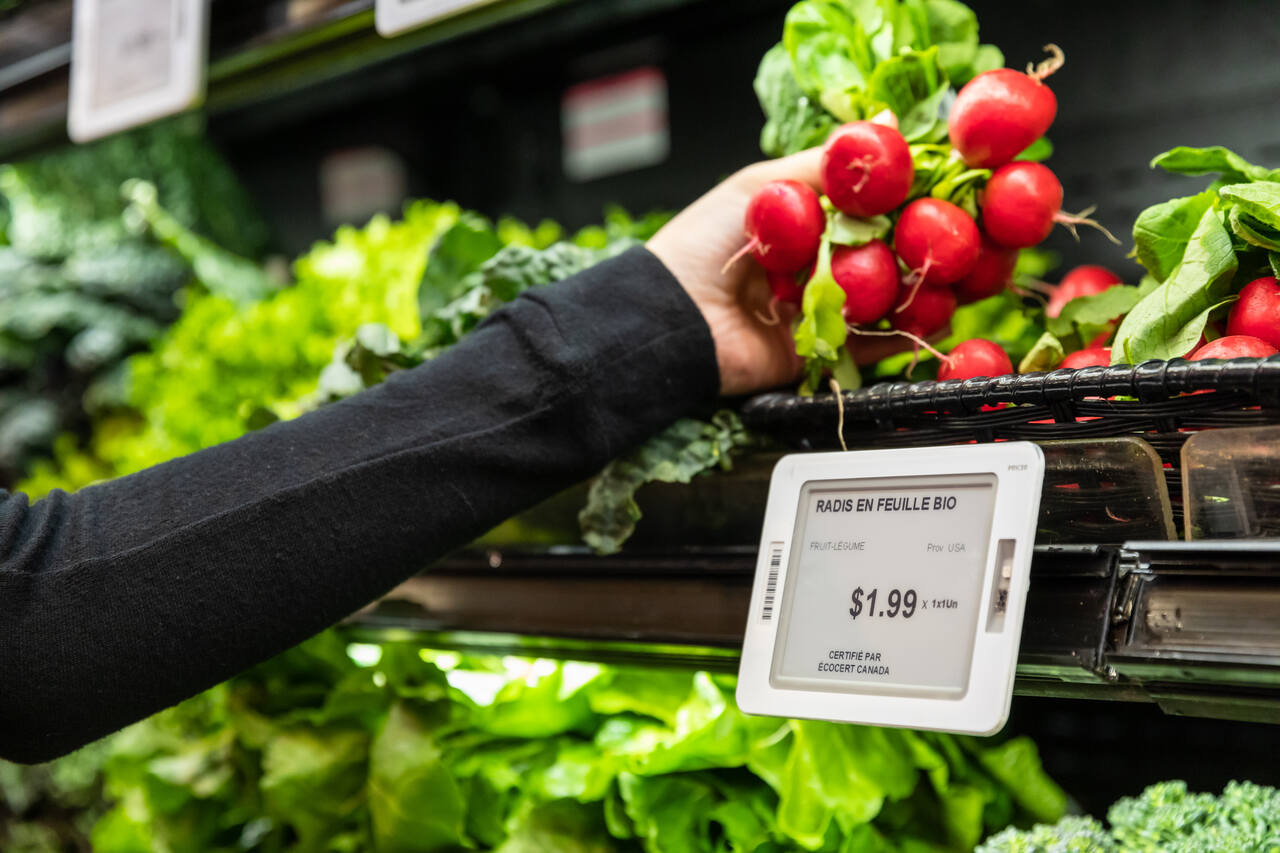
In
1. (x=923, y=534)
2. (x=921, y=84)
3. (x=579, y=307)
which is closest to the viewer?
(x=923, y=534)

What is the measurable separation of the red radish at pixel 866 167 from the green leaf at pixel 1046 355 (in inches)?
7.2

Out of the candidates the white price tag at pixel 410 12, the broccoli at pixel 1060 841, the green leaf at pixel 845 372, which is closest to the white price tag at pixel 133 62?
the white price tag at pixel 410 12

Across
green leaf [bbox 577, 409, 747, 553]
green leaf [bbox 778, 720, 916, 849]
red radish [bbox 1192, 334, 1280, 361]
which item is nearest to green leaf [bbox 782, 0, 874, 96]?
green leaf [bbox 577, 409, 747, 553]

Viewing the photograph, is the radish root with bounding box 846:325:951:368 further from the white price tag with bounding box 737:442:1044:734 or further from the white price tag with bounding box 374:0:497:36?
the white price tag with bounding box 374:0:497:36

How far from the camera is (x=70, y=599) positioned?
82 centimetres

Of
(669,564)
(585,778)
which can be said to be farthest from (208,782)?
(669,564)

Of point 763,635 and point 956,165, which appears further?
point 956,165

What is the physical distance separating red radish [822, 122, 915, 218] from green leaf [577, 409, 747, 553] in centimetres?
23

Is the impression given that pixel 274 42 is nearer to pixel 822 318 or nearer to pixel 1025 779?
pixel 822 318

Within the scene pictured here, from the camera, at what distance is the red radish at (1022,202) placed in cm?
98

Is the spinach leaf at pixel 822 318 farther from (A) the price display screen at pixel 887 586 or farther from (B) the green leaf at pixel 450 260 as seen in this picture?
(B) the green leaf at pixel 450 260

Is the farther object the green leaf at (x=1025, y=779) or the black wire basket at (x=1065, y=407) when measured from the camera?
the green leaf at (x=1025, y=779)

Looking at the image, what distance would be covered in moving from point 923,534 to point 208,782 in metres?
1.04

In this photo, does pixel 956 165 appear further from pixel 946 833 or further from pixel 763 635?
pixel 946 833
